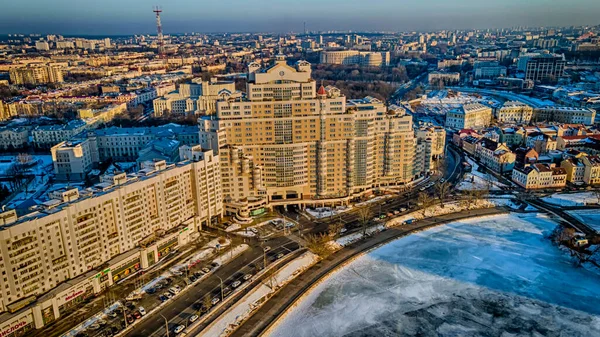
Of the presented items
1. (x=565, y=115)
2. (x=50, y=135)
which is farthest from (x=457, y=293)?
(x=50, y=135)

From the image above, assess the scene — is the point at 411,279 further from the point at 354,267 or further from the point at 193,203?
the point at 193,203

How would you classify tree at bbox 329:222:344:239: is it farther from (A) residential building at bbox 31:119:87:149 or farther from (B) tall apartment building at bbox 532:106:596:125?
(B) tall apartment building at bbox 532:106:596:125

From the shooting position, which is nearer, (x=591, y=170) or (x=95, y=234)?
(x=95, y=234)

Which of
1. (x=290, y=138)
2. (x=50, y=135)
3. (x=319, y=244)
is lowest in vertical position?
(x=319, y=244)

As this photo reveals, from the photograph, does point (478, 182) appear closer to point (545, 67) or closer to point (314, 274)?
point (314, 274)

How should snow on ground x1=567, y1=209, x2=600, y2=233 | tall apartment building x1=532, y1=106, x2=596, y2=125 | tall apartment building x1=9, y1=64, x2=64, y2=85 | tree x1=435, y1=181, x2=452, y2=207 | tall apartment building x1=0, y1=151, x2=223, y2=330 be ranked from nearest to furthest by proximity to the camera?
tall apartment building x1=0, y1=151, x2=223, y2=330 < snow on ground x1=567, y1=209, x2=600, y2=233 < tree x1=435, y1=181, x2=452, y2=207 < tall apartment building x1=532, y1=106, x2=596, y2=125 < tall apartment building x1=9, y1=64, x2=64, y2=85

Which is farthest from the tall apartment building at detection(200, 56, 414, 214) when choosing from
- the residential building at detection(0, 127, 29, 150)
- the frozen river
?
the residential building at detection(0, 127, 29, 150)
